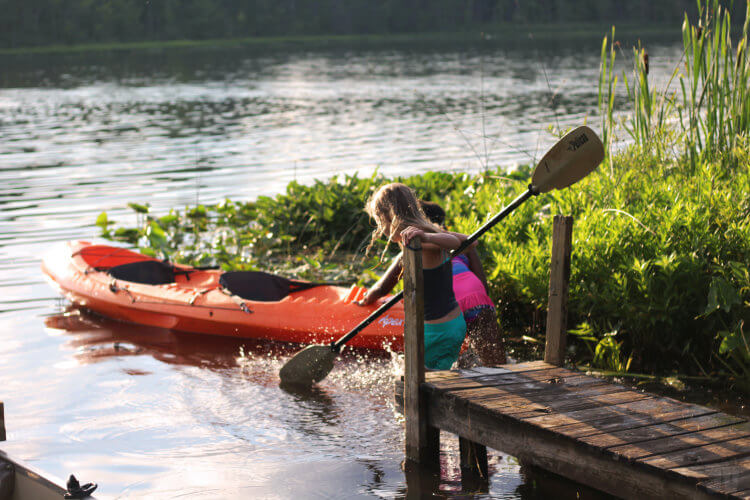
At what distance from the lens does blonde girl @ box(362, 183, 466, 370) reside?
4195 millimetres

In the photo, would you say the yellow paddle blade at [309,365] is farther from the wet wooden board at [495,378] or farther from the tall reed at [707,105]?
the tall reed at [707,105]

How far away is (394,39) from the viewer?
56.0 m

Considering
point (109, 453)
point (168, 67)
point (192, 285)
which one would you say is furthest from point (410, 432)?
point (168, 67)

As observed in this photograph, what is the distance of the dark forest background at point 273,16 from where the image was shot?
48.1 metres

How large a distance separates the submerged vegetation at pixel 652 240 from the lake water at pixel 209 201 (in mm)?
690

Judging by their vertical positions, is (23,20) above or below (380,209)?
above

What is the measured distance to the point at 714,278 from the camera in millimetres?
4629

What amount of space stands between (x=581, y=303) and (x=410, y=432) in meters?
1.70

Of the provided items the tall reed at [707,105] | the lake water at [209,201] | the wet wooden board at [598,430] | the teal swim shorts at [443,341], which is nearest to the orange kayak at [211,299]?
the lake water at [209,201]

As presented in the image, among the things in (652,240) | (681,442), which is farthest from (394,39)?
(681,442)

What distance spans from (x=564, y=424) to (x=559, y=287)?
3.00 feet

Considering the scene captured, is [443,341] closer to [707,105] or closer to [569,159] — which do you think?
[569,159]

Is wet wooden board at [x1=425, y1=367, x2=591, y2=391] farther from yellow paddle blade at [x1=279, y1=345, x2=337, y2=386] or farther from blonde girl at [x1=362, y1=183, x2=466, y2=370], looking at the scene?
yellow paddle blade at [x1=279, y1=345, x2=337, y2=386]

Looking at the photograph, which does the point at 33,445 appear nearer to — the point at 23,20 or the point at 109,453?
the point at 109,453
